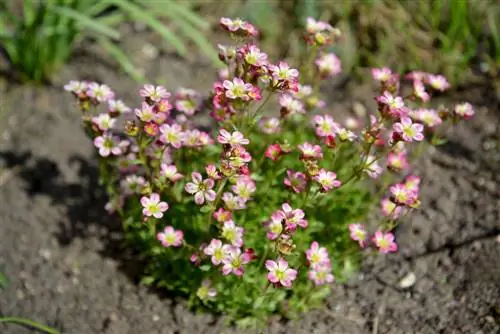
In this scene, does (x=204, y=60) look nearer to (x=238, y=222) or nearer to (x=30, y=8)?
Result: (x=30, y=8)

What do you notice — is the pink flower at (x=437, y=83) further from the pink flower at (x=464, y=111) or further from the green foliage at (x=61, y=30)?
the green foliage at (x=61, y=30)

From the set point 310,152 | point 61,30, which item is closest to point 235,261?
point 310,152

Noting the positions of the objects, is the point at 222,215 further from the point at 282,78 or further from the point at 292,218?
the point at 282,78

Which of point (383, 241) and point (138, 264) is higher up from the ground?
point (383, 241)

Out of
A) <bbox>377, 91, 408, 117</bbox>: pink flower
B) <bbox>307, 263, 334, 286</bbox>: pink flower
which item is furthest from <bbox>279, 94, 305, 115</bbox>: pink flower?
<bbox>307, 263, 334, 286</bbox>: pink flower

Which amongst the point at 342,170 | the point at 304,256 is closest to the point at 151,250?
the point at 304,256

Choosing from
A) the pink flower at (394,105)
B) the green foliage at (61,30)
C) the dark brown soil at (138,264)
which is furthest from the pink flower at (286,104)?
the green foliage at (61,30)
